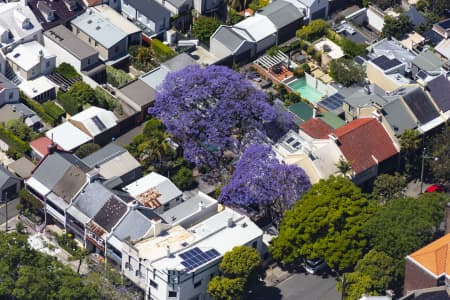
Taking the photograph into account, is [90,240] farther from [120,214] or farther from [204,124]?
[204,124]

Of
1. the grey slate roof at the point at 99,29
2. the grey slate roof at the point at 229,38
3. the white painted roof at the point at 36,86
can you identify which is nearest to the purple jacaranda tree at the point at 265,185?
the grey slate roof at the point at 229,38

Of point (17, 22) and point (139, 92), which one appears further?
point (17, 22)

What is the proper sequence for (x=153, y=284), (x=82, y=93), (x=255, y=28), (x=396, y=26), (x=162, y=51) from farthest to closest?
(x=396, y=26) → (x=255, y=28) → (x=162, y=51) → (x=82, y=93) → (x=153, y=284)

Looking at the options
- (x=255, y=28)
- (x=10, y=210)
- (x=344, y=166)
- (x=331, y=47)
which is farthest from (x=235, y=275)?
(x=255, y=28)

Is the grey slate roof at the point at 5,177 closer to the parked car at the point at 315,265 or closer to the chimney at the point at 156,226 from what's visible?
the chimney at the point at 156,226

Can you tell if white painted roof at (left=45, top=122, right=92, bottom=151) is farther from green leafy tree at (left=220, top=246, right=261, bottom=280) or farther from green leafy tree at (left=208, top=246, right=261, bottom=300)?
green leafy tree at (left=220, top=246, right=261, bottom=280)

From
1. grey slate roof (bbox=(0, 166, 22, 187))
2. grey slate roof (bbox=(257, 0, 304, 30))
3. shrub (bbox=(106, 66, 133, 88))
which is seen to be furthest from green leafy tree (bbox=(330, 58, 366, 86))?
grey slate roof (bbox=(0, 166, 22, 187))

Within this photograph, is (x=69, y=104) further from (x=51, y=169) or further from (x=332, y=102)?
(x=332, y=102)
